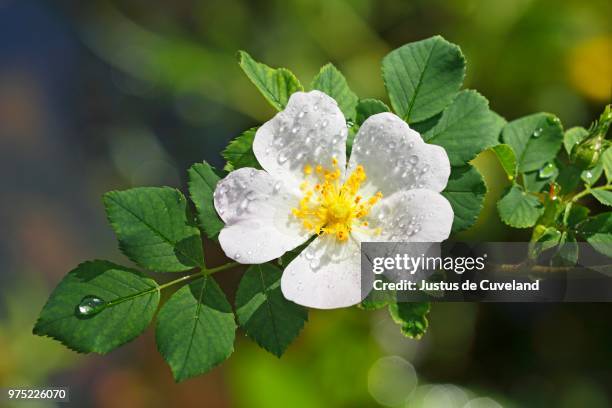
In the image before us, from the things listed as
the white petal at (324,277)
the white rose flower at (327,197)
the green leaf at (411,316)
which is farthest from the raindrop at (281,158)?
the green leaf at (411,316)

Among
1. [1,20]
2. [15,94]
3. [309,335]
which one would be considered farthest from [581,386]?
[1,20]

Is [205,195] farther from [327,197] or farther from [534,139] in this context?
[534,139]

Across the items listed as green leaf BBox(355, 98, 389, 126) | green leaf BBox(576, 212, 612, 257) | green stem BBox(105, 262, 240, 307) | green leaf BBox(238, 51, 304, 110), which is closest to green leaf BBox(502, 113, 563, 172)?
green leaf BBox(576, 212, 612, 257)

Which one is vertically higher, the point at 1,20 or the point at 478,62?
the point at 1,20

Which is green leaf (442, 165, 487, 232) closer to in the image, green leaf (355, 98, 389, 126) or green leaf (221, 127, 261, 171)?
green leaf (355, 98, 389, 126)

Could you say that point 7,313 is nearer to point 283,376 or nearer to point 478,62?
point 283,376

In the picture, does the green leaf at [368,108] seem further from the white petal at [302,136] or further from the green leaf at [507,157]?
Result: the green leaf at [507,157]
